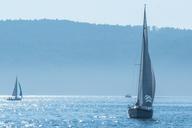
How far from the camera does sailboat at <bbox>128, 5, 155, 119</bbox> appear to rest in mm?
109625

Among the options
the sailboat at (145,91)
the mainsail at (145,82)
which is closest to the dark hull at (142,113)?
the sailboat at (145,91)

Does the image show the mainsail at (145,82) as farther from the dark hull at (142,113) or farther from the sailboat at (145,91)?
the dark hull at (142,113)

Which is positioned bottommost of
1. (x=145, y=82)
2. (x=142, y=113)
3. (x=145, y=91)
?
(x=142, y=113)

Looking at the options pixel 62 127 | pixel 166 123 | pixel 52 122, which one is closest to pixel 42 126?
pixel 62 127

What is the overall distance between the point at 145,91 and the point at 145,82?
4.28 feet

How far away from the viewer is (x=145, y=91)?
11000 centimetres

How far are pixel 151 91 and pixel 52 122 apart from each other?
12.2 metres

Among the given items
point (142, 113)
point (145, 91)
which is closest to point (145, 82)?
point (145, 91)

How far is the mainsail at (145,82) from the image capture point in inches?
4319

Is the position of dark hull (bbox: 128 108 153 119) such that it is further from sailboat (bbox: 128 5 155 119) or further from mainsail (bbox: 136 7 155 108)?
mainsail (bbox: 136 7 155 108)

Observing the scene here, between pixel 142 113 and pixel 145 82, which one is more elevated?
pixel 145 82

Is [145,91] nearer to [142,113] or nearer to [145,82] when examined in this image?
[145,82]

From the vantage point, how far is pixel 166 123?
111750 millimetres

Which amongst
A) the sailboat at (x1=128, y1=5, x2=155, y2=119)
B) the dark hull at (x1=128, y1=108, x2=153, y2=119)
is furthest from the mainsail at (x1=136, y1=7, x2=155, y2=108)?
the dark hull at (x1=128, y1=108, x2=153, y2=119)
